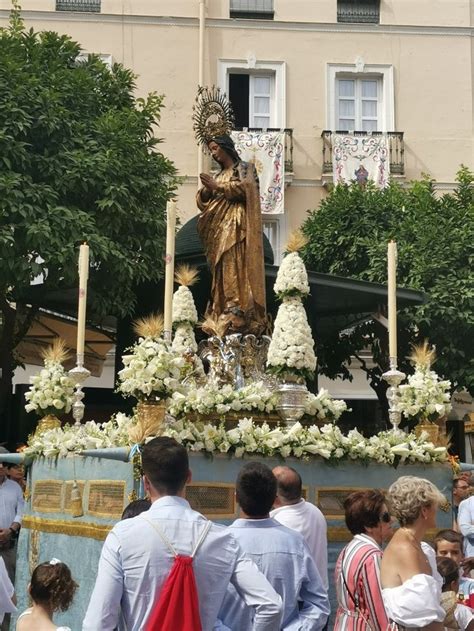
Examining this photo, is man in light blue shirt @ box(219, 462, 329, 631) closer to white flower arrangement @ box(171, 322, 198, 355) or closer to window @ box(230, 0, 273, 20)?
white flower arrangement @ box(171, 322, 198, 355)

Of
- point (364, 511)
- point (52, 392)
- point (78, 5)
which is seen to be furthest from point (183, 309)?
point (78, 5)

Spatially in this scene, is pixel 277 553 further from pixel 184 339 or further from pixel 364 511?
pixel 184 339

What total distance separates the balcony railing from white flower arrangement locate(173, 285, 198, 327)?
16.3 metres

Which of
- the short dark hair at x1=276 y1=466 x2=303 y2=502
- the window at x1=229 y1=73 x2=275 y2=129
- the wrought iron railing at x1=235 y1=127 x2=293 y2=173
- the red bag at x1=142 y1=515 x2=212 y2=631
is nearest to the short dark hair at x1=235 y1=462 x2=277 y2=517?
the red bag at x1=142 y1=515 x2=212 y2=631

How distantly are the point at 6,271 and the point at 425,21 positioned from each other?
15.6 metres

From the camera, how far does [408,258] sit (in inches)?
807

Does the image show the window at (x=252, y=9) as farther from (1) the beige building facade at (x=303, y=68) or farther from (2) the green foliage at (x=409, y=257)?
(2) the green foliage at (x=409, y=257)

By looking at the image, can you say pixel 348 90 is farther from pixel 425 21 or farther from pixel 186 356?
pixel 186 356

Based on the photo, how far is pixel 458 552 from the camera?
6.96m

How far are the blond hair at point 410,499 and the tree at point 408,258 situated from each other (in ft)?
47.8

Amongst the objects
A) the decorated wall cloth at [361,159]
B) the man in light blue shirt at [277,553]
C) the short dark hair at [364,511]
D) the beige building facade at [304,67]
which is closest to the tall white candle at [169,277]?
the short dark hair at [364,511]

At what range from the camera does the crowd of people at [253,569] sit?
4102 mm

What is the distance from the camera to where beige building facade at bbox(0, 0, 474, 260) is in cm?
2711

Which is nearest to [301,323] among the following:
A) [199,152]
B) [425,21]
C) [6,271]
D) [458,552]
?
[458,552]
